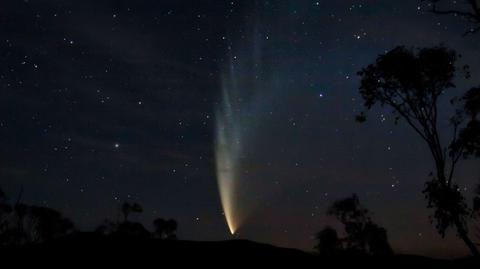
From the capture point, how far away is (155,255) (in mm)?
19281

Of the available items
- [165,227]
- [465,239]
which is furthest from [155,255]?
[165,227]

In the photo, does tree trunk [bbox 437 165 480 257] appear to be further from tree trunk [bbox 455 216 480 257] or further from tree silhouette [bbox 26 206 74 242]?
tree silhouette [bbox 26 206 74 242]

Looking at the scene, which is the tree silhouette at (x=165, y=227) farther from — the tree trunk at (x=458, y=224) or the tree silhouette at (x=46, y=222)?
the tree trunk at (x=458, y=224)

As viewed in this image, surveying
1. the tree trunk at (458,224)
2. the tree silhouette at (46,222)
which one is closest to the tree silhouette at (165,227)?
the tree silhouette at (46,222)

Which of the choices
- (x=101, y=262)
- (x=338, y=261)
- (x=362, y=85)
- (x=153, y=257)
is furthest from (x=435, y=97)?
(x=101, y=262)

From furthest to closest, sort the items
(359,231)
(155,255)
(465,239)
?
(359,231) → (465,239) → (155,255)

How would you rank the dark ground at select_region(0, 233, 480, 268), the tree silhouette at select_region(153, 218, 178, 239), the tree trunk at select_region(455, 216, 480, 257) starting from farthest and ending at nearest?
the tree silhouette at select_region(153, 218, 178, 239)
the tree trunk at select_region(455, 216, 480, 257)
the dark ground at select_region(0, 233, 480, 268)

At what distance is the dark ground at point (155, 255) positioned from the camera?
18.2 m

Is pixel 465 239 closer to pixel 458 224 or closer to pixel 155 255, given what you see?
pixel 458 224

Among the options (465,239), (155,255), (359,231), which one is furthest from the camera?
(359,231)

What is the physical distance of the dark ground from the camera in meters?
18.2

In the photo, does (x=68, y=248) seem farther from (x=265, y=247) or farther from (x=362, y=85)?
(x=362, y=85)

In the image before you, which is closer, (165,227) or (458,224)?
(458,224)

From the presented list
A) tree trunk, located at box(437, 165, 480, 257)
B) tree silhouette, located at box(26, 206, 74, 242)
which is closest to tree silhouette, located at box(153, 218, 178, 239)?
tree silhouette, located at box(26, 206, 74, 242)
